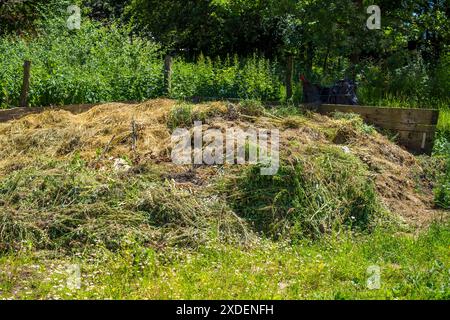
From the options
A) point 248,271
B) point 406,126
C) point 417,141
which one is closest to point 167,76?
point 406,126

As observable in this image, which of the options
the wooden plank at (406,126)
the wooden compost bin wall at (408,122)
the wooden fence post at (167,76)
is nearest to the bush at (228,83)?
the wooden fence post at (167,76)

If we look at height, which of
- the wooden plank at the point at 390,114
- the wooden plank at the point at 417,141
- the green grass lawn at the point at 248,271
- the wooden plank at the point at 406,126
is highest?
the wooden plank at the point at 390,114

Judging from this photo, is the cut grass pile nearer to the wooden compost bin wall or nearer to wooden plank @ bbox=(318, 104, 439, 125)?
the wooden compost bin wall

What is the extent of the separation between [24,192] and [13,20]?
1019 cm

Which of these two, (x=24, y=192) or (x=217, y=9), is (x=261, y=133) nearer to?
(x=24, y=192)

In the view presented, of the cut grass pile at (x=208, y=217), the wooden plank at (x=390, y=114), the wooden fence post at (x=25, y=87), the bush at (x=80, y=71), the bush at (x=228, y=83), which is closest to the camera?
the cut grass pile at (x=208, y=217)

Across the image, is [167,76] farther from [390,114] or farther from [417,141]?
[417,141]

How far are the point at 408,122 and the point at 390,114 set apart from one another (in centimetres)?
28

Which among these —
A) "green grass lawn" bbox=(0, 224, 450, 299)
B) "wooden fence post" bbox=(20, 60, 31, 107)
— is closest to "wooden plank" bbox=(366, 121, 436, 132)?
"green grass lawn" bbox=(0, 224, 450, 299)

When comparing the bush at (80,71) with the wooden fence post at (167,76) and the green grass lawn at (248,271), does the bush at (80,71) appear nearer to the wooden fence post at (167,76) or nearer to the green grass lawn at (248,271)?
the wooden fence post at (167,76)

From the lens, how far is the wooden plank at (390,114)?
9312 mm

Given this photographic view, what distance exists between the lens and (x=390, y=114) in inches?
376

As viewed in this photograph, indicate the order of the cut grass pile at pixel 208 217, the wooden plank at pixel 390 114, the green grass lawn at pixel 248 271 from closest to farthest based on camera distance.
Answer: the green grass lawn at pixel 248 271 → the cut grass pile at pixel 208 217 → the wooden plank at pixel 390 114

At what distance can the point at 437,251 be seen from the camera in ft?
18.5
